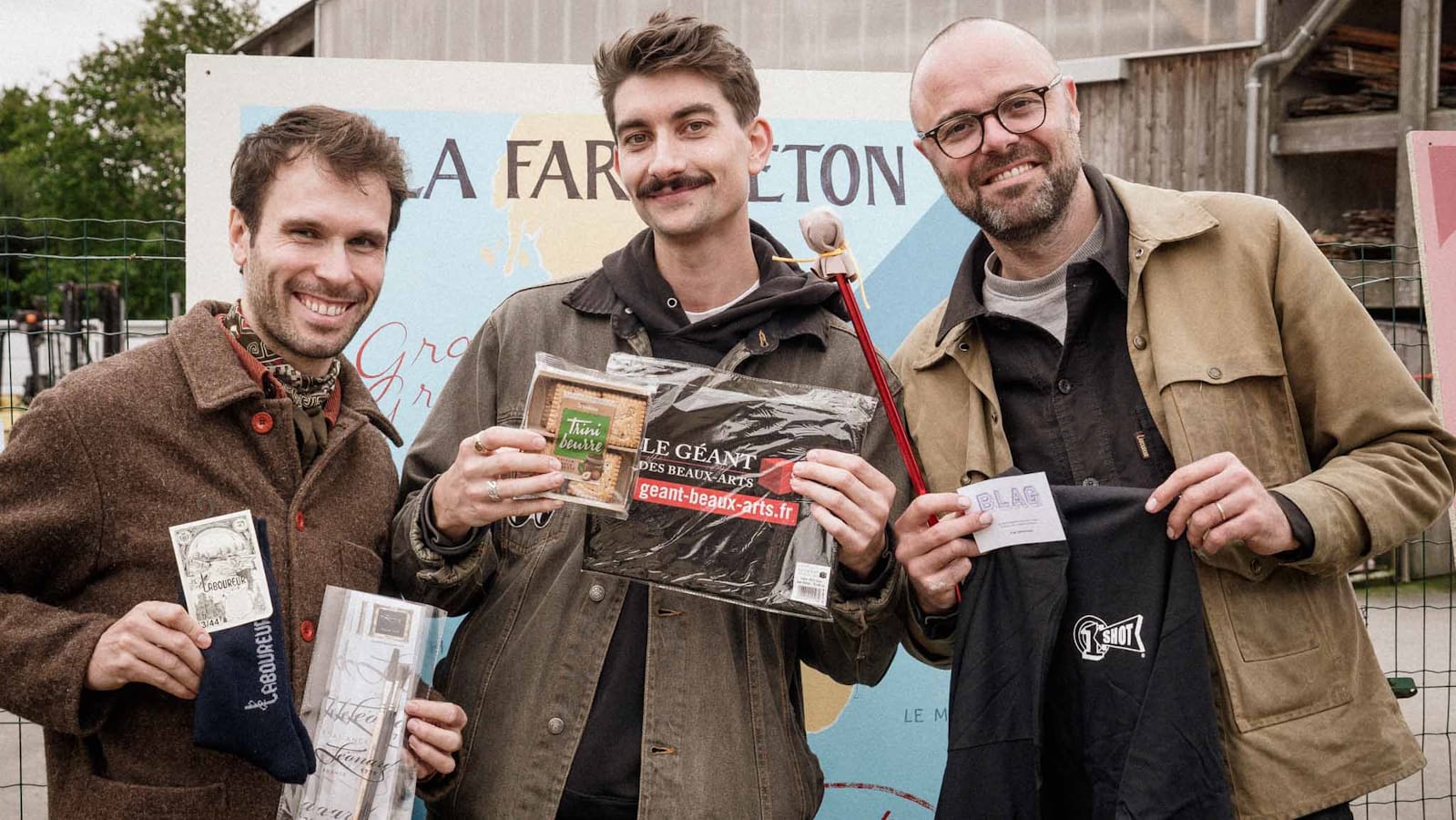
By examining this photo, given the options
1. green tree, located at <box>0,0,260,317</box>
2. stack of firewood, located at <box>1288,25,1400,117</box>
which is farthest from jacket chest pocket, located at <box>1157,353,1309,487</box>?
green tree, located at <box>0,0,260,317</box>

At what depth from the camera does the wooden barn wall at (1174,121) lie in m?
10.7

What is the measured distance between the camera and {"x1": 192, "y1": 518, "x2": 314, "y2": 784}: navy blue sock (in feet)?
5.91

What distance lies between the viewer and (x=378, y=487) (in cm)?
227

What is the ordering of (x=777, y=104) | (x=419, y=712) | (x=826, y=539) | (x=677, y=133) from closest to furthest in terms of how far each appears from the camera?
1. (x=419, y=712)
2. (x=826, y=539)
3. (x=677, y=133)
4. (x=777, y=104)

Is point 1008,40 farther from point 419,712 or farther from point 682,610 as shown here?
point 419,712

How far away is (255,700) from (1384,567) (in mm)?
9411

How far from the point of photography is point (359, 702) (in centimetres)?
198

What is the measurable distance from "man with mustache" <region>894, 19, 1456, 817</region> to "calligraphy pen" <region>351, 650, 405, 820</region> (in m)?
0.93

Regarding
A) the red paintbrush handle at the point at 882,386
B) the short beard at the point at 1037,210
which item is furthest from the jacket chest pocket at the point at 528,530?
the short beard at the point at 1037,210

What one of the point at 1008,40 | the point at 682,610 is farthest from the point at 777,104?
the point at 682,610

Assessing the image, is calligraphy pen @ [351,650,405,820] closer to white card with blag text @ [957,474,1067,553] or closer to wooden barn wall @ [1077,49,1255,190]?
white card with blag text @ [957,474,1067,553]

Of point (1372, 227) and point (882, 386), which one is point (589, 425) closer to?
point (882, 386)

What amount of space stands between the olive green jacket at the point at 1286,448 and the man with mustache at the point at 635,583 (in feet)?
1.38

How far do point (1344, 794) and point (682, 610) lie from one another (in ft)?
4.00
